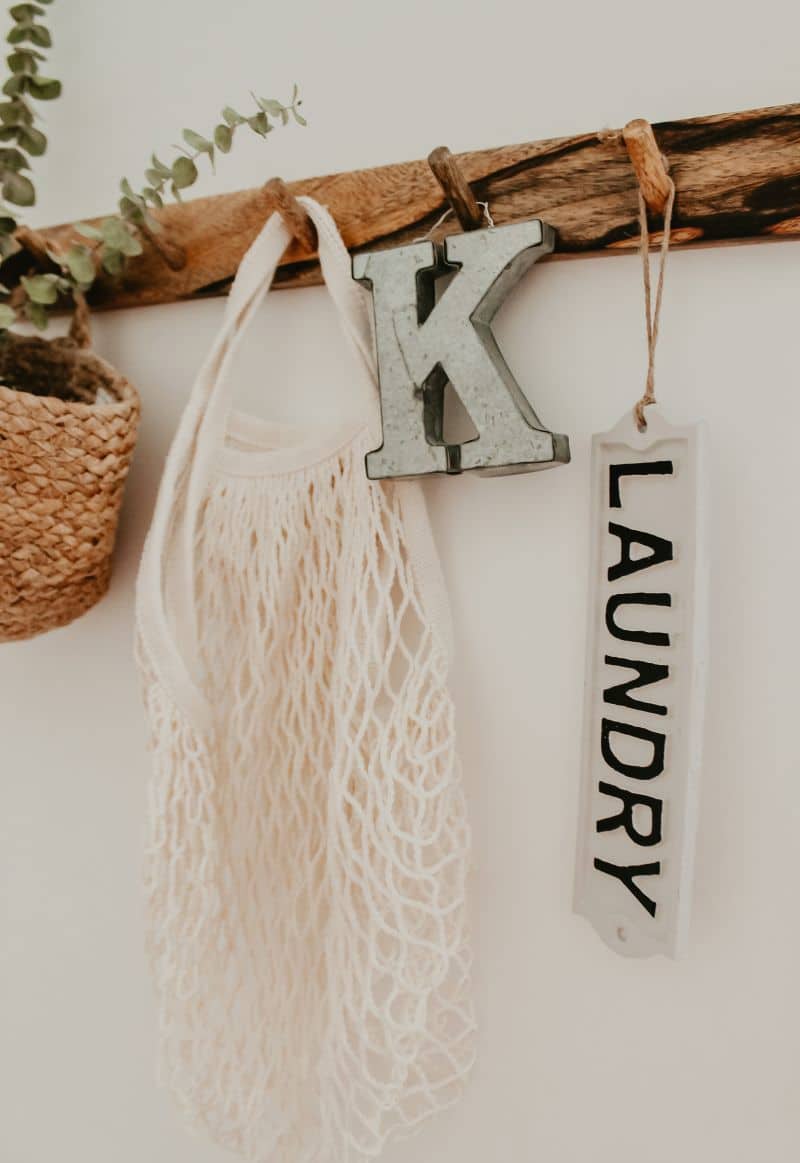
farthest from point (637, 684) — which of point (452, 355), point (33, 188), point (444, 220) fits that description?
point (33, 188)

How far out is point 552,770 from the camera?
673 mm

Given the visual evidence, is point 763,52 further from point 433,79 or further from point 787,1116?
point 787,1116

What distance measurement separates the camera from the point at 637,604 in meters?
0.58

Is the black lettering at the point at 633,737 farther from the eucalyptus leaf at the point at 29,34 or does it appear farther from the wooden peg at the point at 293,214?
the eucalyptus leaf at the point at 29,34

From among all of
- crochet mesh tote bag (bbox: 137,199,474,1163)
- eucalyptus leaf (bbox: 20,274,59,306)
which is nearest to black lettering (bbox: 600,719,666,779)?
crochet mesh tote bag (bbox: 137,199,474,1163)

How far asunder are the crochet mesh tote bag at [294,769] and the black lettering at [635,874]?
4.3 inches

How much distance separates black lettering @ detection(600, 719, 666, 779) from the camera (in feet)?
1.87

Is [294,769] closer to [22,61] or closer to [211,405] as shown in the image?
[211,405]

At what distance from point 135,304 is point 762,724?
60 cm

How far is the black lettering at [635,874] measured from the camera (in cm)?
58

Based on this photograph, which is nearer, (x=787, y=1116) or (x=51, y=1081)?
(x=787, y=1116)

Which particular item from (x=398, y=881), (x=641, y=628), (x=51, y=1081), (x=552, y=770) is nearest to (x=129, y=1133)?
(x=51, y=1081)

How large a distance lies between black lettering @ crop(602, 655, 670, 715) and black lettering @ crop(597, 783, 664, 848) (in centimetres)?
6

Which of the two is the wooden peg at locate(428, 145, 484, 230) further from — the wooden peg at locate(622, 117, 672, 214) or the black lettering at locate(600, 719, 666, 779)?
the black lettering at locate(600, 719, 666, 779)
